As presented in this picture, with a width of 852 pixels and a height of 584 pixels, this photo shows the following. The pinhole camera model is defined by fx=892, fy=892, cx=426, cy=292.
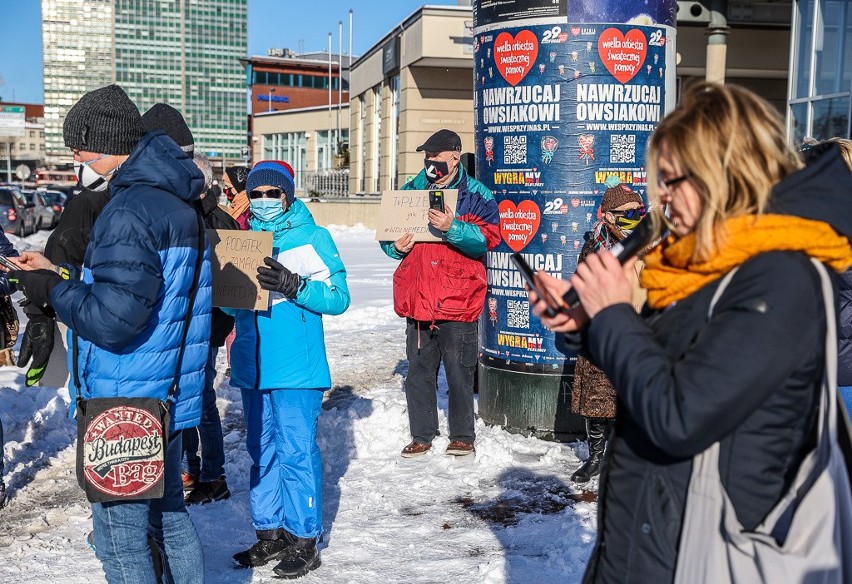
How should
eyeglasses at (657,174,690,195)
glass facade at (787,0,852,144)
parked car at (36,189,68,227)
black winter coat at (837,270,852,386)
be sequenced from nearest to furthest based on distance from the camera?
eyeglasses at (657,174,690,195) → black winter coat at (837,270,852,386) → glass facade at (787,0,852,144) → parked car at (36,189,68,227)

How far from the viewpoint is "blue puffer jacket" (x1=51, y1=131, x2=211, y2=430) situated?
3090mm

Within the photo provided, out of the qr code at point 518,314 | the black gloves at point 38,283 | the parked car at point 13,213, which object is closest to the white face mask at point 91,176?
the black gloves at point 38,283

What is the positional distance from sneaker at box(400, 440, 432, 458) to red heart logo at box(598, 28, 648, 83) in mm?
3063

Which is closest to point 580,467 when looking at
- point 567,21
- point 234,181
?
point 567,21

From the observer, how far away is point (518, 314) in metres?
6.89

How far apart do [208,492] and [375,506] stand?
42.2 inches

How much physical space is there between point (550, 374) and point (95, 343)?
427 cm

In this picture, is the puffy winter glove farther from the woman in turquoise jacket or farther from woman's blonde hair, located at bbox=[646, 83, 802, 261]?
woman's blonde hair, located at bbox=[646, 83, 802, 261]

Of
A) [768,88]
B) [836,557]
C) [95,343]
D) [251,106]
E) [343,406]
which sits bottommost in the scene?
[343,406]

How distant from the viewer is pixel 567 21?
6488 millimetres

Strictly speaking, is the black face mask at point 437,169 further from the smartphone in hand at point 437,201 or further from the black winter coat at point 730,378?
the black winter coat at point 730,378

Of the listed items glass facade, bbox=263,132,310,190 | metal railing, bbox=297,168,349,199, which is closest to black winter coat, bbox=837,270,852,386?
metal railing, bbox=297,168,349,199

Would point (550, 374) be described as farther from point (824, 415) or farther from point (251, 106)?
point (251, 106)

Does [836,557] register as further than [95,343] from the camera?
No
